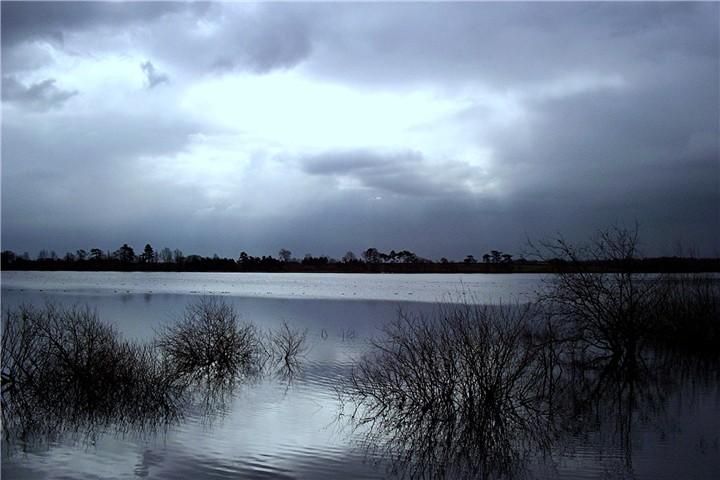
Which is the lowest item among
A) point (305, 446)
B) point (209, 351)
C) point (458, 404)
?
point (305, 446)

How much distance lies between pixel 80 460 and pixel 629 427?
11.2 metres

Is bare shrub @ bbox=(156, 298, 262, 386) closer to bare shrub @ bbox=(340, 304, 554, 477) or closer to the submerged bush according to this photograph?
the submerged bush

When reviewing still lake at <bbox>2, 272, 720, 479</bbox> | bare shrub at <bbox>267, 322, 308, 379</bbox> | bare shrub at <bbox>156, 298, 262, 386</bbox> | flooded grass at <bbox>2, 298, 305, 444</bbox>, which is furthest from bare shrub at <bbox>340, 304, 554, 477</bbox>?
bare shrub at <bbox>156, 298, 262, 386</bbox>

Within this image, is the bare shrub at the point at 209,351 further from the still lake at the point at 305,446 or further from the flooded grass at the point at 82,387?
the still lake at the point at 305,446

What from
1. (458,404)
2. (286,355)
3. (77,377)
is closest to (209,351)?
(286,355)

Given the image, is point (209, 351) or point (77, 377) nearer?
point (77, 377)

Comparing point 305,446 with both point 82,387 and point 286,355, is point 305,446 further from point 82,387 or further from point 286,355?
point 286,355

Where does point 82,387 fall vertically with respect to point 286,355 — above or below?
above

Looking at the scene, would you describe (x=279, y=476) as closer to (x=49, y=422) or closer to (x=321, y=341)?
(x=49, y=422)

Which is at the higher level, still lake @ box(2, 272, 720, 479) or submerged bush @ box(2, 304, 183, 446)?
submerged bush @ box(2, 304, 183, 446)

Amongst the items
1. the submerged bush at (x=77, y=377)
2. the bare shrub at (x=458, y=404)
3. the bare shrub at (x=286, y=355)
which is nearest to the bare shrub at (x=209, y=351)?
the bare shrub at (x=286, y=355)

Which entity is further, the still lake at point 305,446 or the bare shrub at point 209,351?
the bare shrub at point 209,351

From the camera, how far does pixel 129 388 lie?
15773mm

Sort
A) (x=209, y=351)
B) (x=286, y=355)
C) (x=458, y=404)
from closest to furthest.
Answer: (x=458, y=404) < (x=209, y=351) < (x=286, y=355)
